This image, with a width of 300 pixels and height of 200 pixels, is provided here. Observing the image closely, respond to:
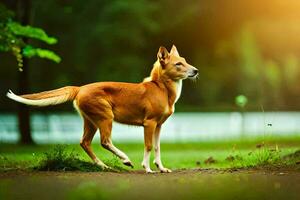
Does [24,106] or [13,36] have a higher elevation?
[13,36]

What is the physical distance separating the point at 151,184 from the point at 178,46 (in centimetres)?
3220

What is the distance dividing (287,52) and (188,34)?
7.86 metres

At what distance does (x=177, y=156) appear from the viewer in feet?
61.6

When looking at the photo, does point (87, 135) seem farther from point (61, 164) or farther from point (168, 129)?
point (168, 129)

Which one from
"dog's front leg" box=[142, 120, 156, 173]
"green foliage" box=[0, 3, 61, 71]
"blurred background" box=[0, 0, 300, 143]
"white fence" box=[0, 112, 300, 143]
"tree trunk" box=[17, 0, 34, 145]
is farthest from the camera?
"blurred background" box=[0, 0, 300, 143]

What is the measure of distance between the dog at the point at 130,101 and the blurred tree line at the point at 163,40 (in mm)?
24939

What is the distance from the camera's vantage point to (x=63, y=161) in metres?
11.4

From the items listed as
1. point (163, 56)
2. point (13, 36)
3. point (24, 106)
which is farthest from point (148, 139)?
point (24, 106)

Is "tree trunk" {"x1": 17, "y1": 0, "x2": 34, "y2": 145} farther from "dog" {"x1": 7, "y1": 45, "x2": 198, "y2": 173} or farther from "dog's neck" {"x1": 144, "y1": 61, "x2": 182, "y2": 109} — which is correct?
"dog's neck" {"x1": 144, "y1": 61, "x2": 182, "y2": 109}

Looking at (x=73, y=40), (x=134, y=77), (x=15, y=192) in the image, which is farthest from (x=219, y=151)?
(x=73, y=40)

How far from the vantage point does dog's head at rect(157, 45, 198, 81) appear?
1183 cm

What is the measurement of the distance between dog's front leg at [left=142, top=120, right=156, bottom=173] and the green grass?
728 millimetres

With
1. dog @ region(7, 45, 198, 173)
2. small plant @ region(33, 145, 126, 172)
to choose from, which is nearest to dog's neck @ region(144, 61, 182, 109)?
dog @ region(7, 45, 198, 173)

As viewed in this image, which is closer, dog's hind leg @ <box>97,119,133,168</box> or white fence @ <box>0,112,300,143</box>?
dog's hind leg @ <box>97,119,133,168</box>
